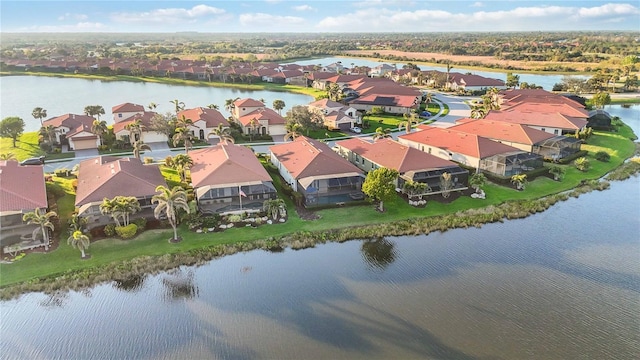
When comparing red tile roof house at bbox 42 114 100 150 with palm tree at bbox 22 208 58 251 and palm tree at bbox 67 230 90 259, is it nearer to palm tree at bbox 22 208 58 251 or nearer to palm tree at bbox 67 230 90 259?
palm tree at bbox 22 208 58 251

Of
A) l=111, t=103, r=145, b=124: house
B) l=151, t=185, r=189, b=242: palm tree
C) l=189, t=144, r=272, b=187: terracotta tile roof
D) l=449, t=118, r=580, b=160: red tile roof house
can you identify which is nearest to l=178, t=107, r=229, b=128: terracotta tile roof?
l=111, t=103, r=145, b=124: house

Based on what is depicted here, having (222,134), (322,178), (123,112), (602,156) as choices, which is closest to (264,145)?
(222,134)

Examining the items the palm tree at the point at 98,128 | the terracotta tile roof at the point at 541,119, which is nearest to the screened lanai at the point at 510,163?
the terracotta tile roof at the point at 541,119

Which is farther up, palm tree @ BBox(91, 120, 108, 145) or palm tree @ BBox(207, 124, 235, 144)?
palm tree @ BBox(91, 120, 108, 145)

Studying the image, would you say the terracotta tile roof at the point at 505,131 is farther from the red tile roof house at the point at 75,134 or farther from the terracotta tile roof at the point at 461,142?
the red tile roof house at the point at 75,134

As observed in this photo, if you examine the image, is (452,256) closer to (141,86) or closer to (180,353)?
(180,353)
